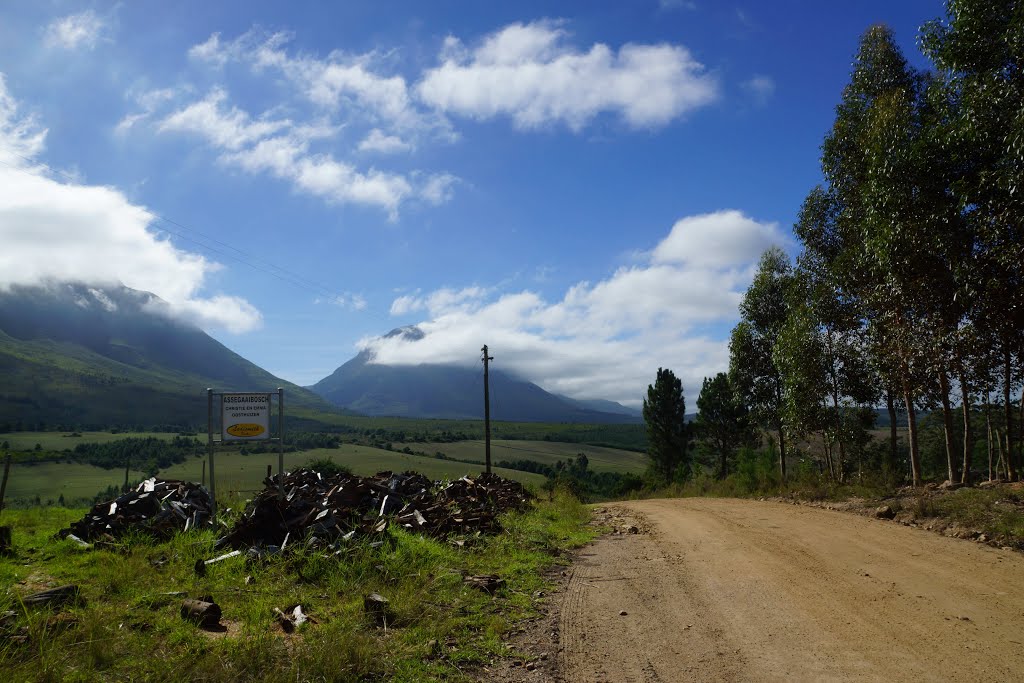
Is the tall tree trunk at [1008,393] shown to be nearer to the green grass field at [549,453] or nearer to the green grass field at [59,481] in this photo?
the green grass field at [59,481]

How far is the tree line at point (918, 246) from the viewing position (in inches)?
562

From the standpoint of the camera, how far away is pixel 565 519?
18938mm

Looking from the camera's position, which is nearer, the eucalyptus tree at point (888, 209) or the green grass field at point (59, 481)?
the eucalyptus tree at point (888, 209)

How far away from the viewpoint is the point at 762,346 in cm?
3791

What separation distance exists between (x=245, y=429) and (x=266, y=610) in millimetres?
7584

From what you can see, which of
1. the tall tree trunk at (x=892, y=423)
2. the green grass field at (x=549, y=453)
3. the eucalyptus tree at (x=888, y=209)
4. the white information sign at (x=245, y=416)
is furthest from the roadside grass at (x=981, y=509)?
the green grass field at (x=549, y=453)

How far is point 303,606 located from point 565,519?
471 inches

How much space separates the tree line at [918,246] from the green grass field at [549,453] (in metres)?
92.7

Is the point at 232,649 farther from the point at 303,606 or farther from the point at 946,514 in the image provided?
the point at 946,514

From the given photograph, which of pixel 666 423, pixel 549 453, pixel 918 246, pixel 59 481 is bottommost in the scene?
pixel 549 453

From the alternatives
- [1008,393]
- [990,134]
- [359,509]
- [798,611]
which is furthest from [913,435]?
[359,509]

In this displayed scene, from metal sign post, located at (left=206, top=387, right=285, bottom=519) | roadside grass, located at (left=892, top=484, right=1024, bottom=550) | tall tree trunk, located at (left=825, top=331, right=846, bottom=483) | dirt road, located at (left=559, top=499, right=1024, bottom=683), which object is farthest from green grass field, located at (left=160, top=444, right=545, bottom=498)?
dirt road, located at (left=559, top=499, right=1024, bottom=683)

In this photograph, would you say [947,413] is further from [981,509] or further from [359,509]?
[359,509]

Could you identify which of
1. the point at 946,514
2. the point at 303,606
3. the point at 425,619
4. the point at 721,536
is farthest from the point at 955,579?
the point at 303,606
